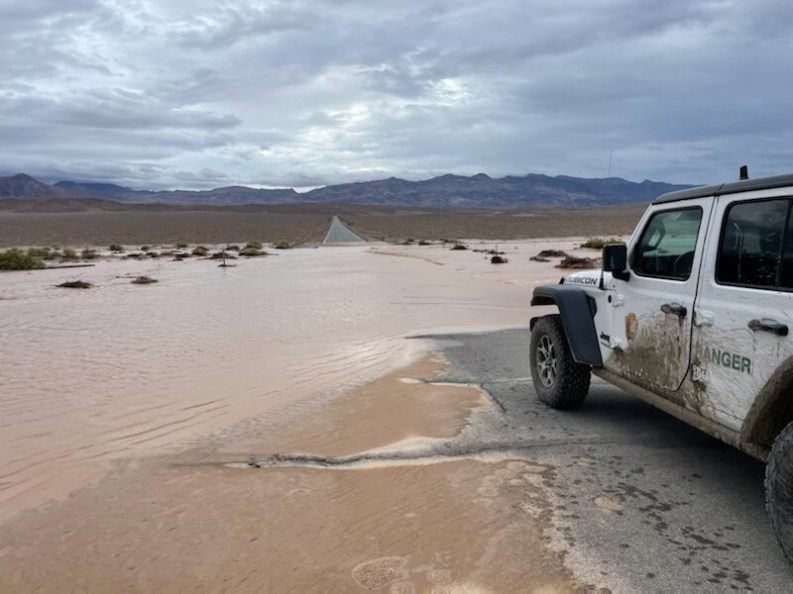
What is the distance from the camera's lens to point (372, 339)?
34.0ft

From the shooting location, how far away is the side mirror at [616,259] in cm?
482

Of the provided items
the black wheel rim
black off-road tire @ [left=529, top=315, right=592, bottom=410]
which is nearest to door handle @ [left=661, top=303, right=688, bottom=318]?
black off-road tire @ [left=529, top=315, right=592, bottom=410]

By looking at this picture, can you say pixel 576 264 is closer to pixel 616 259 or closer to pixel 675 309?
pixel 616 259

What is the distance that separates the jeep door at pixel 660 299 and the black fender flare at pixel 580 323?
0.21 metres

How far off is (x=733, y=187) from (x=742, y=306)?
30.1 inches

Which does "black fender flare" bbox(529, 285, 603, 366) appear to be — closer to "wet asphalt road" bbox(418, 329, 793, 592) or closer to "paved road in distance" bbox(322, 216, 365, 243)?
"wet asphalt road" bbox(418, 329, 793, 592)

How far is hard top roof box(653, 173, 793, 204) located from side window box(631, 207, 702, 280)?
0.31ft

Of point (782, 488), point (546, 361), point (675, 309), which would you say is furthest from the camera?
point (546, 361)

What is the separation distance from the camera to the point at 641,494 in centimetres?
423

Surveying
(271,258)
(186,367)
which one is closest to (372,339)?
(186,367)

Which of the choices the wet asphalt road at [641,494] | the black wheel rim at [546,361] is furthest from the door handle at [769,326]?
the black wheel rim at [546,361]

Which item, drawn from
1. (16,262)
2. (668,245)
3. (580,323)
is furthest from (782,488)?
(16,262)

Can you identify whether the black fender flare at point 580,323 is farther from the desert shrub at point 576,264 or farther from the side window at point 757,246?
the desert shrub at point 576,264

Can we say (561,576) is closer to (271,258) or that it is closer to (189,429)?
(189,429)
